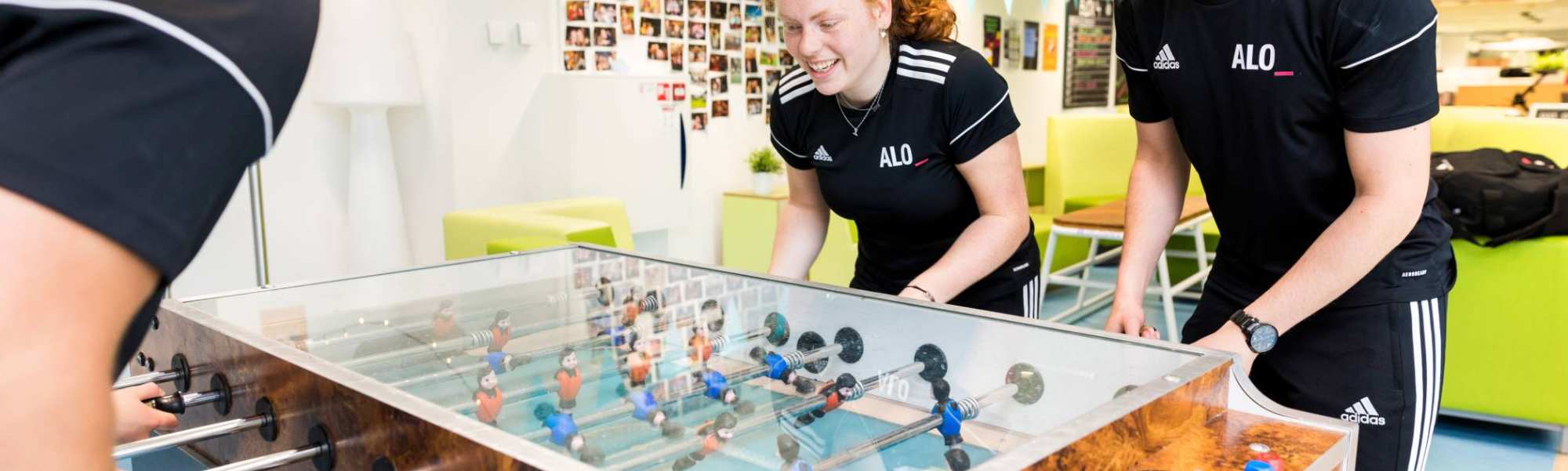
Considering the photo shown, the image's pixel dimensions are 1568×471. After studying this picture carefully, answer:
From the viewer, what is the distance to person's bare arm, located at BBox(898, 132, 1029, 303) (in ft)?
6.36

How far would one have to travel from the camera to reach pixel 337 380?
1224 mm

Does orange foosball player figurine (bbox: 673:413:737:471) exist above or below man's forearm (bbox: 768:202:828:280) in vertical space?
below

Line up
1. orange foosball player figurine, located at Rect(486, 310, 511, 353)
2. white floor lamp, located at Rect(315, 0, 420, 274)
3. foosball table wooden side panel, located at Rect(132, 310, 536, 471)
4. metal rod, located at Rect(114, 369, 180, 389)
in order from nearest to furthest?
foosball table wooden side panel, located at Rect(132, 310, 536, 471)
metal rod, located at Rect(114, 369, 180, 389)
orange foosball player figurine, located at Rect(486, 310, 511, 353)
white floor lamp, located at Rect(315, 0, 420, 274)

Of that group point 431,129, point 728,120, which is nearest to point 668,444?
point 431,129

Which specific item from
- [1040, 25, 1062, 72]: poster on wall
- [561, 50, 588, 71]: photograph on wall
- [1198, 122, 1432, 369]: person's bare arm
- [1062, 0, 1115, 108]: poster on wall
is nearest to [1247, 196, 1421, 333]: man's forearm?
[1198, 122, 1432, 369]: person's bare arm

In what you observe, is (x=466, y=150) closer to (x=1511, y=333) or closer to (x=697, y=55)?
(x=697, y=55)

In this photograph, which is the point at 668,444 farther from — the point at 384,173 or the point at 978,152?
the point at 384,173

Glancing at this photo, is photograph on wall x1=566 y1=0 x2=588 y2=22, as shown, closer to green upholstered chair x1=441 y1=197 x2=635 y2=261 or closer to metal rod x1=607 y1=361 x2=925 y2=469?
green upholstered chair x1=441 y1=197 x2=635 y2=261

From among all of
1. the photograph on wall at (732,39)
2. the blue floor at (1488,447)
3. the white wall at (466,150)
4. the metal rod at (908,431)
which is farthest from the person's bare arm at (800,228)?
the photograph on wall at (732,39)

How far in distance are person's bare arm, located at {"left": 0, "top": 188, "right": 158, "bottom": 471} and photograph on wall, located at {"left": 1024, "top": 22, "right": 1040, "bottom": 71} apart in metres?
7.98

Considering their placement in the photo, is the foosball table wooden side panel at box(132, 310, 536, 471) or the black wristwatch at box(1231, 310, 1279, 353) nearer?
the foosball table wooden side panel at box(132, 310, 536, 471)

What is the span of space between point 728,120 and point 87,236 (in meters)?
5.42

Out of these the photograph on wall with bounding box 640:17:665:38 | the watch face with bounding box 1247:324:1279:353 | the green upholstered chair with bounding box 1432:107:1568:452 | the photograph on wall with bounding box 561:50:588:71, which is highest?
the photograph on wall with bounding box 640:17:665:38

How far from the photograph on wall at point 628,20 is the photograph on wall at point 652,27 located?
0.17 feet
